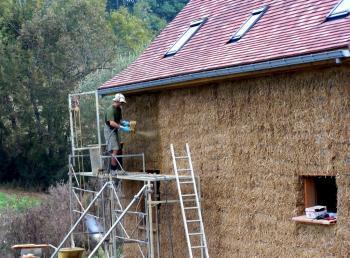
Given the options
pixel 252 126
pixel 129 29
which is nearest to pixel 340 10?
pixel 252 126

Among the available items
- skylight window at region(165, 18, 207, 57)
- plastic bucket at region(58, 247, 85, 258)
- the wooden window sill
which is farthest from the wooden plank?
skylight window at region(165, 18, 207, 57)

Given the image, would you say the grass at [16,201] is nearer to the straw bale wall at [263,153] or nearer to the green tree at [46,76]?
the green tree at [46,76]

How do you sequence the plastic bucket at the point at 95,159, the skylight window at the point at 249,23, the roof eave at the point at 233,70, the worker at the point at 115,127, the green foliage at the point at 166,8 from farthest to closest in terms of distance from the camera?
the green foliage at the point at 166,8 → the plastic bucket at the point at 95,159 → the worker at the point at 115,127 → the skylight window at the point at 249,23 → the roof eave at the point at 233,70

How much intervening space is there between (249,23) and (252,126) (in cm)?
262

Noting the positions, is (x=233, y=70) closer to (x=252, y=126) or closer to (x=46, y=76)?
(x=252, y=126)

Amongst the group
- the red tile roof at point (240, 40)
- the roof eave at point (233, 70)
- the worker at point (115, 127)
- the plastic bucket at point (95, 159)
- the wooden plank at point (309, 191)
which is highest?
the red tile roof at point (240, 40)

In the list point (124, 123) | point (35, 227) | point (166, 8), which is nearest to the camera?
point (124, 123)

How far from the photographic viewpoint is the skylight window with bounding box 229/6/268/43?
16.0 meters

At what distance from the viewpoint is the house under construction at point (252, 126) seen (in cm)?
1286

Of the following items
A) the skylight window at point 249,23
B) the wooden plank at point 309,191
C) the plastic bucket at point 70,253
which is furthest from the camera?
the plastic bucket at point 70,253

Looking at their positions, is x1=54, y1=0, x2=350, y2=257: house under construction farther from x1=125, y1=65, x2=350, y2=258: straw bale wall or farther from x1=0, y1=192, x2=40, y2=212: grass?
x1=0, y1=192, x2=40, y2=212: grass

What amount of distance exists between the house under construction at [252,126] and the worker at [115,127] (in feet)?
1.05

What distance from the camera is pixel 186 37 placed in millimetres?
18688

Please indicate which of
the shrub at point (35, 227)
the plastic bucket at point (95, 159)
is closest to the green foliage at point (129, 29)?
the shrub at point (35, 227)
